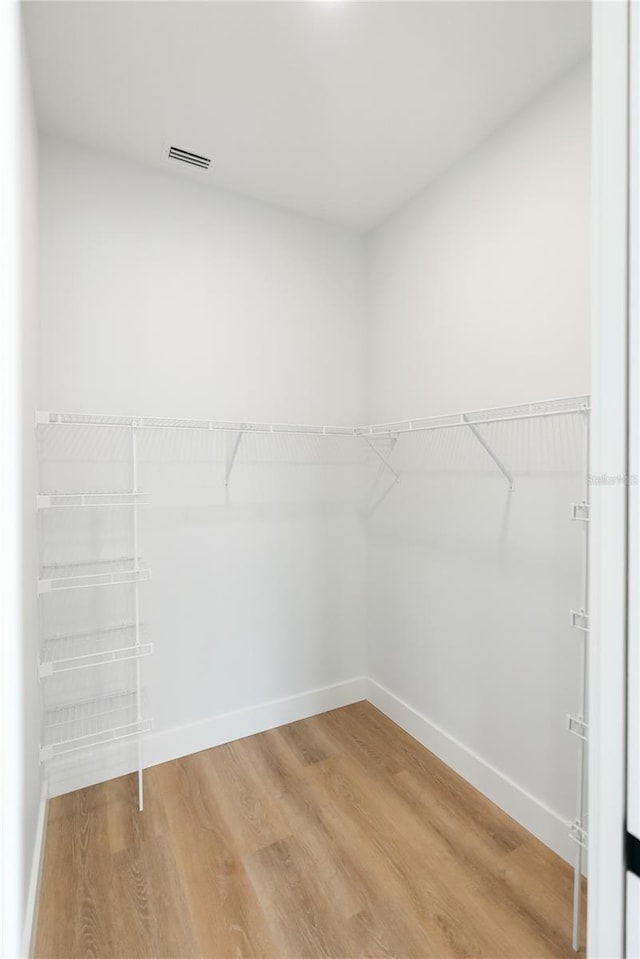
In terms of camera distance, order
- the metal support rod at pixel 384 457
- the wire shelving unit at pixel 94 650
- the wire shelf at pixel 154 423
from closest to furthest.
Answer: the wire shelf at pixel 154 423 < the wire shelving unit at pixel 94 650 < the metal support rod at pixel 384 457

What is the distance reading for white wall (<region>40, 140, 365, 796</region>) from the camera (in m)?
1.98

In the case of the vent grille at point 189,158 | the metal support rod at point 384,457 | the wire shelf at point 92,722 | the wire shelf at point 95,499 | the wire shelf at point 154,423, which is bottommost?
the wire shelf at point 92,722

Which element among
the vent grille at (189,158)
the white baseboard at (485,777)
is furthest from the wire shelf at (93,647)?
the vent grille at (189,158)

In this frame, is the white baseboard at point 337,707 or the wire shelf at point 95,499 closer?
the white baseboard at point 337,707

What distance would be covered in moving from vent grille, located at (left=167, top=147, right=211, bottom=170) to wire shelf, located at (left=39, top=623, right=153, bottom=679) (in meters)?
2.11

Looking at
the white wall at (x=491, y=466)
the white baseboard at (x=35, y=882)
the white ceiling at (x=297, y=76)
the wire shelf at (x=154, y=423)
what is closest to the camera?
the white baseboard at (x=35, y=882)

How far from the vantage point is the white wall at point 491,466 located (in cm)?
162

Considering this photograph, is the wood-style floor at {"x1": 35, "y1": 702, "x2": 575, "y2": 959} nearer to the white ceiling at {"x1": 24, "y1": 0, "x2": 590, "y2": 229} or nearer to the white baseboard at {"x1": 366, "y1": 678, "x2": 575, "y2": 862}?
the white baseboard at {"x1": 366, "y1": 678, "x2": 575, "y2": 862}

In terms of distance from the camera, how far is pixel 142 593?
6.89ft

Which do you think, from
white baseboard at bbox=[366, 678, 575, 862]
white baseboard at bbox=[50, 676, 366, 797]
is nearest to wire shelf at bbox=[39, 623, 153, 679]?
white baseboard at bbox=[50, 676, 366, 797]

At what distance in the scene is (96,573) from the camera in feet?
6.58

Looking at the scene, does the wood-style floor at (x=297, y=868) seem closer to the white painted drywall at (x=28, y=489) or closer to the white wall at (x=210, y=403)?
the white painted drywall at (x=28, y=489)

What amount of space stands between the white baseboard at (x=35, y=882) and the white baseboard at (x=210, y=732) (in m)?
0.19

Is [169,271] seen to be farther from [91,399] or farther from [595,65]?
[595,65]
